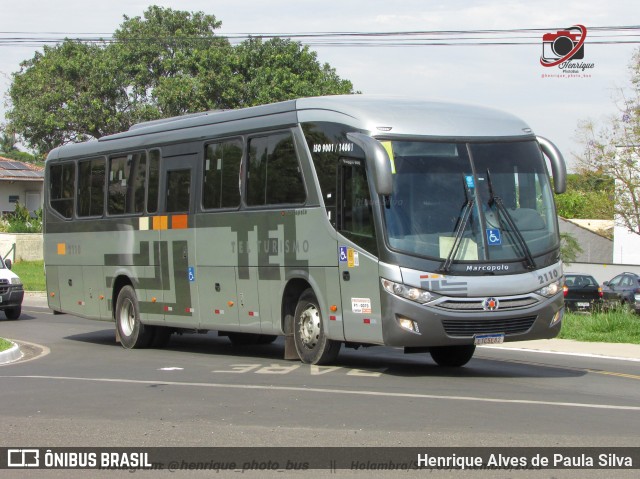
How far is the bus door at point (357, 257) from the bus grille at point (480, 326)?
2.85 ft

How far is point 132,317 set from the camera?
A: 19047 mm

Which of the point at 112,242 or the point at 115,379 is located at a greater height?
the point at 112,242

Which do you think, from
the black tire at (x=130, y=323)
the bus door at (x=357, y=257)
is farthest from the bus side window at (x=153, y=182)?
the bus door at (x=357, y=257)

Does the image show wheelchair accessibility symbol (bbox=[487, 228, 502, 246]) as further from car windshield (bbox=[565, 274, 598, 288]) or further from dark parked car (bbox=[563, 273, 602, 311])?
car windshield (bbox=[565, 274, 598, 288])

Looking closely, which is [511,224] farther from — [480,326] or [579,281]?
[579,281]

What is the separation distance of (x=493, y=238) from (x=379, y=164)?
1.75m

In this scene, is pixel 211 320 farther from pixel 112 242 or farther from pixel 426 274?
pixel 426 274

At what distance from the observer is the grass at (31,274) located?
3847cm

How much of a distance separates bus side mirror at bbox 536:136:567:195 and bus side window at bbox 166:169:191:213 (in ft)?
19.6

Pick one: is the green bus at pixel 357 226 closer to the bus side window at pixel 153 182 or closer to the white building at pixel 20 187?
the bus side window at pixel 153 182

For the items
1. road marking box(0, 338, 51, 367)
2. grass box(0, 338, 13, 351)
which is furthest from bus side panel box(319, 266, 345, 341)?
grass box(0, 338, 13, 351)
